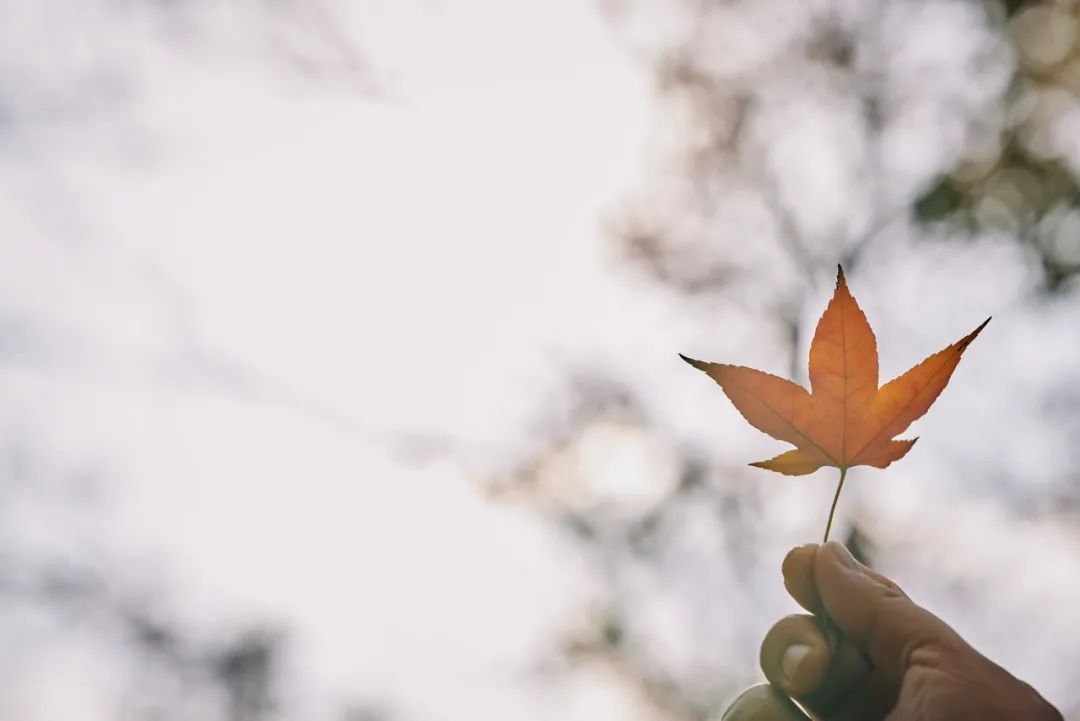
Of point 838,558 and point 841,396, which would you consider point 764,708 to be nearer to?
point 838,558

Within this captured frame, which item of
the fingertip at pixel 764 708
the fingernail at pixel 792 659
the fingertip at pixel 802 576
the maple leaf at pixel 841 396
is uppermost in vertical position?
the maple leaf at pixel 841 396

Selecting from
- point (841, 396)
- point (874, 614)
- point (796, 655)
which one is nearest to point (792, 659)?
point (796, 655)

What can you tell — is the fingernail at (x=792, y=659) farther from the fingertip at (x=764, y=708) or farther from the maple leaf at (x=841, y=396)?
the maple leaf at (x=841, y=396)

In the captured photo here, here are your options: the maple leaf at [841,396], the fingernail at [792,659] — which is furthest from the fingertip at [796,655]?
the maple leaf at [841,396]

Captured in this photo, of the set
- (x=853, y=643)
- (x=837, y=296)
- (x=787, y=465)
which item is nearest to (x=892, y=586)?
(x=853, y=643)

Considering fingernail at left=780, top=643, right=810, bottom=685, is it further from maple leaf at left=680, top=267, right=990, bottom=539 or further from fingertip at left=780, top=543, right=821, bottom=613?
maple leaf at left=680, top=267, right=990, bottom=539

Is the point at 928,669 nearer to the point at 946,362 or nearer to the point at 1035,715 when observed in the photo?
the point at 1035,715

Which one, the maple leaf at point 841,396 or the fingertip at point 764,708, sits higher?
the maple leaf at point 841,396

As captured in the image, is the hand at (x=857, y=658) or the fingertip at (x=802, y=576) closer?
the hand at (x=857, y=658)
